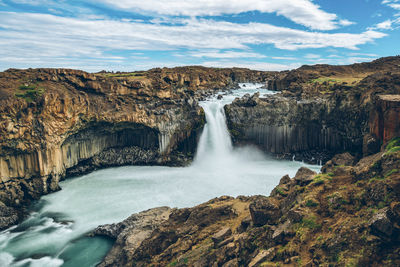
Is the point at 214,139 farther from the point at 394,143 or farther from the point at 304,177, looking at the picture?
the point at 394,143

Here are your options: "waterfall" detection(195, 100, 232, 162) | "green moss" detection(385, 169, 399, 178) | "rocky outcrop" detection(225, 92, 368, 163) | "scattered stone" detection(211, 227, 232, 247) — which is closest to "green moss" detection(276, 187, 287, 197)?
"scattered stone" detection(211, 227, 232, 247)

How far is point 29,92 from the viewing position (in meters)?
28.2

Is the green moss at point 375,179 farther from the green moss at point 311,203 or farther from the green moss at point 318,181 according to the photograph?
the green moss at point 311,203

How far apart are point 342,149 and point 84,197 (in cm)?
3263

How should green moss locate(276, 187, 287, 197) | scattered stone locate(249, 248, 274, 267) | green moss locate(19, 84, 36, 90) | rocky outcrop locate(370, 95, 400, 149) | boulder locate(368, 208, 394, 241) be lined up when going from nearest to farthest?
1. boulder locate(368, 208, 394, 241)
2. scattered stone locate(249, 248, 274, 267)
3. green moss locate(276, 187, 287, 197)
4. rocky outcrop locate(370, 95, 400, 149)
5. green moss locate(19, 84, 36, 90)

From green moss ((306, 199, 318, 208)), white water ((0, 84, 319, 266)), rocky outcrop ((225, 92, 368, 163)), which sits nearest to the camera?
green moss ((306, 199, 318, 208))

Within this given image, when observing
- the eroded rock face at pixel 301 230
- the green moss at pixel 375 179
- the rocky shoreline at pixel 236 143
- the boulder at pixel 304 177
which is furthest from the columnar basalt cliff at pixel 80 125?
the green moss at pixel 375 179

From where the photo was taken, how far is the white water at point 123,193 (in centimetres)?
1980

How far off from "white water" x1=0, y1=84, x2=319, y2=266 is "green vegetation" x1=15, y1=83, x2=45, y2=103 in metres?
10.2

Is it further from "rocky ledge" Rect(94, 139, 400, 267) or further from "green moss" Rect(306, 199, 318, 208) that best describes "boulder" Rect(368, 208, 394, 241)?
"green moss" Rect(306, 199, 318, 208)

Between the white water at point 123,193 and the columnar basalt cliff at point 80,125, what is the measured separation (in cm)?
201

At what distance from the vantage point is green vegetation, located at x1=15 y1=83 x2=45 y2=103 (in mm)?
27719

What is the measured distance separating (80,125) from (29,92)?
20.3ft

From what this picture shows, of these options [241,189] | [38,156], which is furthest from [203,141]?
[38,156]
